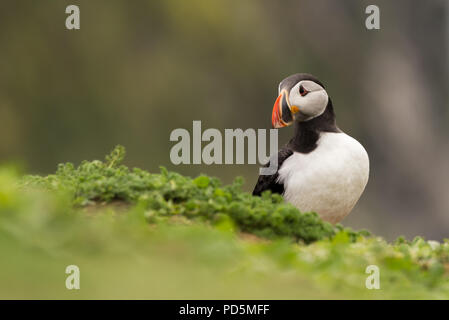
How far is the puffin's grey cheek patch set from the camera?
451 centimetres

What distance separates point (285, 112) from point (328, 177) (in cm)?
57

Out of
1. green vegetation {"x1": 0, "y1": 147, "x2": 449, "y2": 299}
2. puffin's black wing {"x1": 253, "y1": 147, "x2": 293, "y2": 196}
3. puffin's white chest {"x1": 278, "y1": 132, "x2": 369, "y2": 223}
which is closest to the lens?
green vegetation {"x1": 0, "y1": 147, "x2": 449, "y2": 299}

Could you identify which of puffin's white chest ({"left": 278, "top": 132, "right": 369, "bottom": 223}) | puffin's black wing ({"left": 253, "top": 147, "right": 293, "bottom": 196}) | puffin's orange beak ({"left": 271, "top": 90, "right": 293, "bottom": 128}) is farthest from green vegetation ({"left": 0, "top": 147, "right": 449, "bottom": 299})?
puffin's orange beak ({"left": 271, "top": 90, "right": 293, "bottom": 128})

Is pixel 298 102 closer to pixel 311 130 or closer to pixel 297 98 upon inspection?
pixel 297 98

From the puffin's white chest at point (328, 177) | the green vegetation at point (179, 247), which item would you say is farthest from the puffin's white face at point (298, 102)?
the green vegetation at point (179, 247)

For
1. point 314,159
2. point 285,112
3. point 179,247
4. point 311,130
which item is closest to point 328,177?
point 314,159

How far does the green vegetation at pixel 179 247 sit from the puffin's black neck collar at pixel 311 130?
0.95m

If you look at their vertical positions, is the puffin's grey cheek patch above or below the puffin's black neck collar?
above

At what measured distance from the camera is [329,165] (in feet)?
14.3

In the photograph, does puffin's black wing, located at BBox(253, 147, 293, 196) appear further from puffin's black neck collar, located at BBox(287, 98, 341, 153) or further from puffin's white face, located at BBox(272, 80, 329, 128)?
puffin's white face, located at BBox(272, 80, 329, 128)

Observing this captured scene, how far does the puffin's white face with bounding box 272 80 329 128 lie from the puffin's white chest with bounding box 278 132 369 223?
235mm

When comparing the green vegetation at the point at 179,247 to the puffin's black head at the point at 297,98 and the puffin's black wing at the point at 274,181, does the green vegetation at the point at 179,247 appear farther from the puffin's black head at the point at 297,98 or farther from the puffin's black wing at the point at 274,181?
the puffin's black head at the point at 297,98

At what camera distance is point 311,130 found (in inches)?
183
